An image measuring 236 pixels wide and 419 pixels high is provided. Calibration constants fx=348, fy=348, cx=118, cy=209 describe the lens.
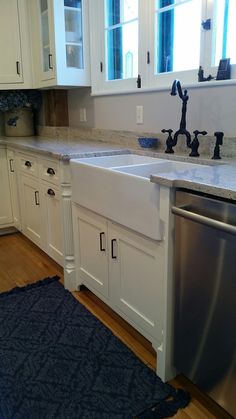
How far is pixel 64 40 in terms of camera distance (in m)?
2.70

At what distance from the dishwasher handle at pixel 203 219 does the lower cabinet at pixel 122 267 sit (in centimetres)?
23

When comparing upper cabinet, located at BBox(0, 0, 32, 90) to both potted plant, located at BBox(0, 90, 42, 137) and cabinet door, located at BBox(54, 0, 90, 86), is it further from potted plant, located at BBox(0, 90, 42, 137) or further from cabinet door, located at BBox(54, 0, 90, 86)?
cabinet door, located at BBox(54, 0, 90, 86)

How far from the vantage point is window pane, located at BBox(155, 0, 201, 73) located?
2027 millimetres

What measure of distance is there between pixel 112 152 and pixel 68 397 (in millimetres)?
1393

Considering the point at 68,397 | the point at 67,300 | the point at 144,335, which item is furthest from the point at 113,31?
the point at 68,397

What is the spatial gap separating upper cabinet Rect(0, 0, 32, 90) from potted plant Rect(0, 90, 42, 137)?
106 millimetres

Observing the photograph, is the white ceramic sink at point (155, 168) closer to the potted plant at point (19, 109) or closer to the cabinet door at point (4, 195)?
the cabinet door at point (4, 195)

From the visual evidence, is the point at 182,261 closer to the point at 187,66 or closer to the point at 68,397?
the point at 68,397

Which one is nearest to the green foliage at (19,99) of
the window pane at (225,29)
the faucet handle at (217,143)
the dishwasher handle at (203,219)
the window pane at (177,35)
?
the window pane at (177,35)

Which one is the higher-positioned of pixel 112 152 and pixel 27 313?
pixel 112 152

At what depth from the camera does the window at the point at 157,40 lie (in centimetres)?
189

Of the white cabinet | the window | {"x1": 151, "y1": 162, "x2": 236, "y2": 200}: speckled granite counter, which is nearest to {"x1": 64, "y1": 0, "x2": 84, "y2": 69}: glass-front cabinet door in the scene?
the window

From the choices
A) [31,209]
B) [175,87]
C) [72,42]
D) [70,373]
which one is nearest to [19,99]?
[72,42]

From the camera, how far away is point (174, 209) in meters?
1.30
